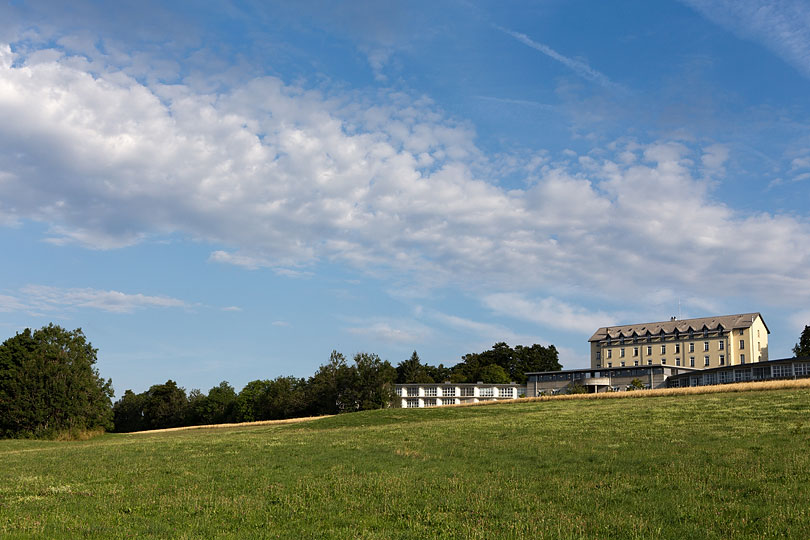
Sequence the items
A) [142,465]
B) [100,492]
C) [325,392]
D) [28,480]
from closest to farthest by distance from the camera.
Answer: [100,492]
[28,480]
[142,465]
[325,392]

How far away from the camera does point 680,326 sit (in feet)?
560

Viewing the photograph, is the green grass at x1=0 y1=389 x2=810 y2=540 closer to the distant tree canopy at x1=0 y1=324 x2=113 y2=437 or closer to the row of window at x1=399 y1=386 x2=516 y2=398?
the distant tree canopy at x1=0 y1=324 x2=113 y2=437

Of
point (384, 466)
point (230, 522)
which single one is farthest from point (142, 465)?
point (230, 522)

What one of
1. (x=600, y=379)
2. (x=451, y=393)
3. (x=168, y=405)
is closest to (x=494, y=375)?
(x=451, y=393)

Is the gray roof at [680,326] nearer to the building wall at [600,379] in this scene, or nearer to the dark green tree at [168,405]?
the building wall at [600,379]

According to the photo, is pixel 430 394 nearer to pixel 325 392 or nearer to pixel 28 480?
pixel 325 392

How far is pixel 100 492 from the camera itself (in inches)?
923

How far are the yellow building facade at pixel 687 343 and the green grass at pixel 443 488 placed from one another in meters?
132

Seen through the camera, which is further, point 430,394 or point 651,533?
point 430,394

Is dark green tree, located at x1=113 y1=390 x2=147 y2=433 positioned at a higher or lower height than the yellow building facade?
lower

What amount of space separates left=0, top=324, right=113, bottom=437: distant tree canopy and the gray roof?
13193cm

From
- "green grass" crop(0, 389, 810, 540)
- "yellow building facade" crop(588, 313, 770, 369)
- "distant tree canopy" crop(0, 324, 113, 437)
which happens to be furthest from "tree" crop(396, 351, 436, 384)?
"green grass" crop(0, 389, 810, 540)

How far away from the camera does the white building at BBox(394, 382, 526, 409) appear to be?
528ft

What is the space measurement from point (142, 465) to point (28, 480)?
5.20m
